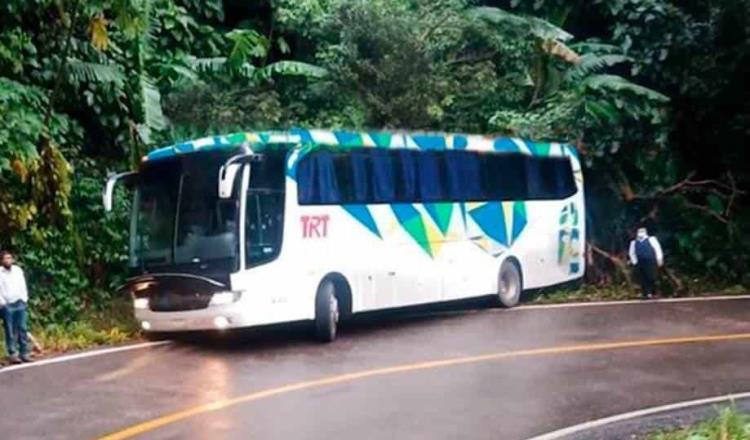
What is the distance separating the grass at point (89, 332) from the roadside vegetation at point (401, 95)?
0.41 feet

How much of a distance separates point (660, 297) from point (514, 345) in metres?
7.29

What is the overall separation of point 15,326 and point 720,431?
377 inches

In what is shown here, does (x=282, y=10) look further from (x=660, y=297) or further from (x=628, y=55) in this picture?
(x=660, y=297)

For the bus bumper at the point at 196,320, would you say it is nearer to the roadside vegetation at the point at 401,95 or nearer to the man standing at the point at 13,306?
the man standing at the point at 13,306

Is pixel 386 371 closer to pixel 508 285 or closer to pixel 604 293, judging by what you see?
pixel 508 285

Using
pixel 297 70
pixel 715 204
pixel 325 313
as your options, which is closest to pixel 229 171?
pixel 325 313

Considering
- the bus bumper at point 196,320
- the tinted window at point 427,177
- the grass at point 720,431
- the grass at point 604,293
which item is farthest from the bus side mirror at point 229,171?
the grass at point 604,293

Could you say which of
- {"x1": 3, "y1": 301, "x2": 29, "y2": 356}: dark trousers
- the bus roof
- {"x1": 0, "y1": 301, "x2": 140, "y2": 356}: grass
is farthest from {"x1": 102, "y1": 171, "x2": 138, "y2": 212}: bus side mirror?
{"x1": 0, "y1": 301, "x2": 140, "y2": 356}: grass

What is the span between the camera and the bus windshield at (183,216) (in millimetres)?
15219

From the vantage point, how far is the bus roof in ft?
51.4

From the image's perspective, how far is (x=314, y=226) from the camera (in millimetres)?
16219

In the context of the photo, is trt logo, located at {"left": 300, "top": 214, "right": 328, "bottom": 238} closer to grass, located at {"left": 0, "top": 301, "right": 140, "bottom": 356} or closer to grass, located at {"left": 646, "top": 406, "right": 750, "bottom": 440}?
grass, located at {"left": 0, "top": 301, "right": 140, "bottom": 356}

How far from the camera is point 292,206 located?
15.8m

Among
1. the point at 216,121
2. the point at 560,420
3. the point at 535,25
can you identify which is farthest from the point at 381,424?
the point at 535,25
